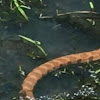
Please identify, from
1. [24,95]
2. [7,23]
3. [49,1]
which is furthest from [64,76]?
[49,1]

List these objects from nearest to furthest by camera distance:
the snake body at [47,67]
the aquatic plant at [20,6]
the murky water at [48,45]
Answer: the snake body at [47,67]
the murky water at [48,45]
the aquatic plant at [20,6]

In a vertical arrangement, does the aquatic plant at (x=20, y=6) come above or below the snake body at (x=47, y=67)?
above

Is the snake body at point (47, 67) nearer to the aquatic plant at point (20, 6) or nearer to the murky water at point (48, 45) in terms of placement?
the murky water at point (48, 45)

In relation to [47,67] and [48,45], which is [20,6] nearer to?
[48,45]

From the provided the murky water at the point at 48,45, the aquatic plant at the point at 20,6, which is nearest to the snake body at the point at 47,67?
the murky water at the point at 48,45

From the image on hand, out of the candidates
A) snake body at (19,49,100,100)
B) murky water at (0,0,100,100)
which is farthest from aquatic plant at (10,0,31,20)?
snake body at (19,49,100,100)
